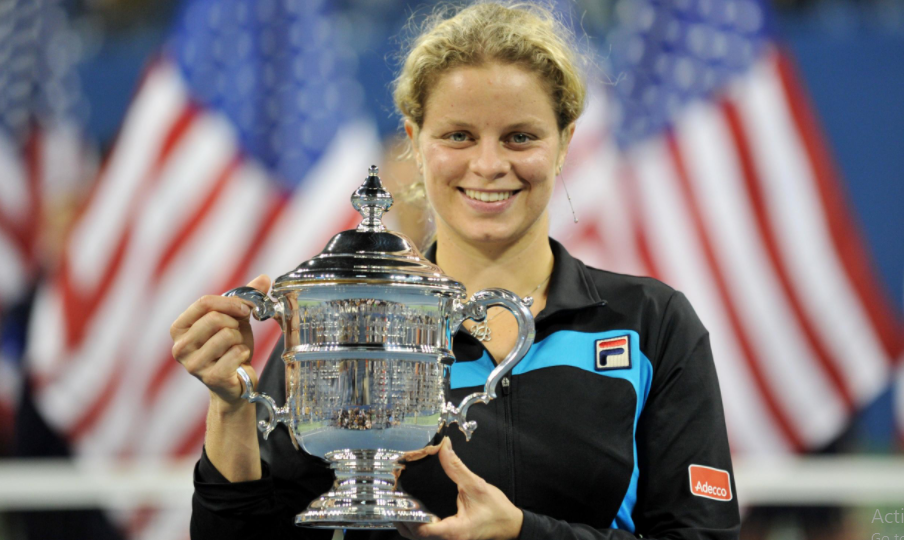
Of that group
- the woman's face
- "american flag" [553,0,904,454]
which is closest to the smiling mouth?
the woman's face

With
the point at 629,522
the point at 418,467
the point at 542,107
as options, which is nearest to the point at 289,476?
the point at 418,467

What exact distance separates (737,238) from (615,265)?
46 cm

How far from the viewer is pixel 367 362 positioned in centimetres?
123

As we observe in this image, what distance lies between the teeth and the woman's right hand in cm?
39

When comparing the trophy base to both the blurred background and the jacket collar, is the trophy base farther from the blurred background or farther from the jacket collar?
the blurred background

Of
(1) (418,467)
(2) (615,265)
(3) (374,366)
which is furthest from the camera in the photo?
(2) (615,265)

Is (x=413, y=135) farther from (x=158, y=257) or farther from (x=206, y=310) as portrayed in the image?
(x=158, y=257)

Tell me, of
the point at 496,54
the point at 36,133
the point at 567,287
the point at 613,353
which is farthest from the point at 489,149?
the point at 36,133

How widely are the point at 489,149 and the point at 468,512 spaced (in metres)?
0.55

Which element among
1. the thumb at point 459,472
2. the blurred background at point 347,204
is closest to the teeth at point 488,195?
the thumb at point 459,472

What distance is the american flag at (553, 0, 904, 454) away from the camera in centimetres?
347

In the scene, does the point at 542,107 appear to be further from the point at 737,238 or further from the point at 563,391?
the point at 737,238

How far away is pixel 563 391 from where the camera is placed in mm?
1461

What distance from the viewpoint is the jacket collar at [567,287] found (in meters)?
1.51
